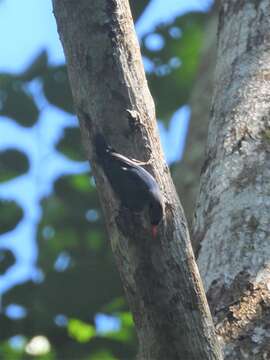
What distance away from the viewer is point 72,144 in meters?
3.97

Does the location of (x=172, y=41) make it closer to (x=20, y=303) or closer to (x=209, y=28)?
(x=209, y=28)

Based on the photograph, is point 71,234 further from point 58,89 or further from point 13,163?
point 58,89

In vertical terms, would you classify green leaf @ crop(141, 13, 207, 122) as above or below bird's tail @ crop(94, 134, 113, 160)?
above

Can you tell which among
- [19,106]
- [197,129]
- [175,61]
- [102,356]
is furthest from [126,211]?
[175,61]

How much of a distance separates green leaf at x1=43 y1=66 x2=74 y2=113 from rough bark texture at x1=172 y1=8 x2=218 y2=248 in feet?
1.69

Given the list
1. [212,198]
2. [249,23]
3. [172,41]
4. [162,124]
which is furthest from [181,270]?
[172,41]

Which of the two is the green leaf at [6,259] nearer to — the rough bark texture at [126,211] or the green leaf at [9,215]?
the green leaf at [9,215]

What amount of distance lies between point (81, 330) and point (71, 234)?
0.75 m

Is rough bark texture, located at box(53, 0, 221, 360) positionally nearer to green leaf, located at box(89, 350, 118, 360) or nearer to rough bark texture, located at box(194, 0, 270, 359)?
rough bark texture, located at box(194, 0, 270, 359)

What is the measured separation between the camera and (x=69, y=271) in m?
3.27

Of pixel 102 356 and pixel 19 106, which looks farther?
pixel 19 106

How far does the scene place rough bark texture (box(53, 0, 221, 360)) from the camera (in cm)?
146

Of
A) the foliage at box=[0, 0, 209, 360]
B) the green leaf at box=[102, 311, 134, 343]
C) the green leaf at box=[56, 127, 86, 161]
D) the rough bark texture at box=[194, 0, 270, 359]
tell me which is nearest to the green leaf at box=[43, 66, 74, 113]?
the foliage at box=[0, 0, 209, 360]

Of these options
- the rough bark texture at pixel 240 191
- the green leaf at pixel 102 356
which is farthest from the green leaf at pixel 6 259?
the rough bark texture at pixel 240 191
